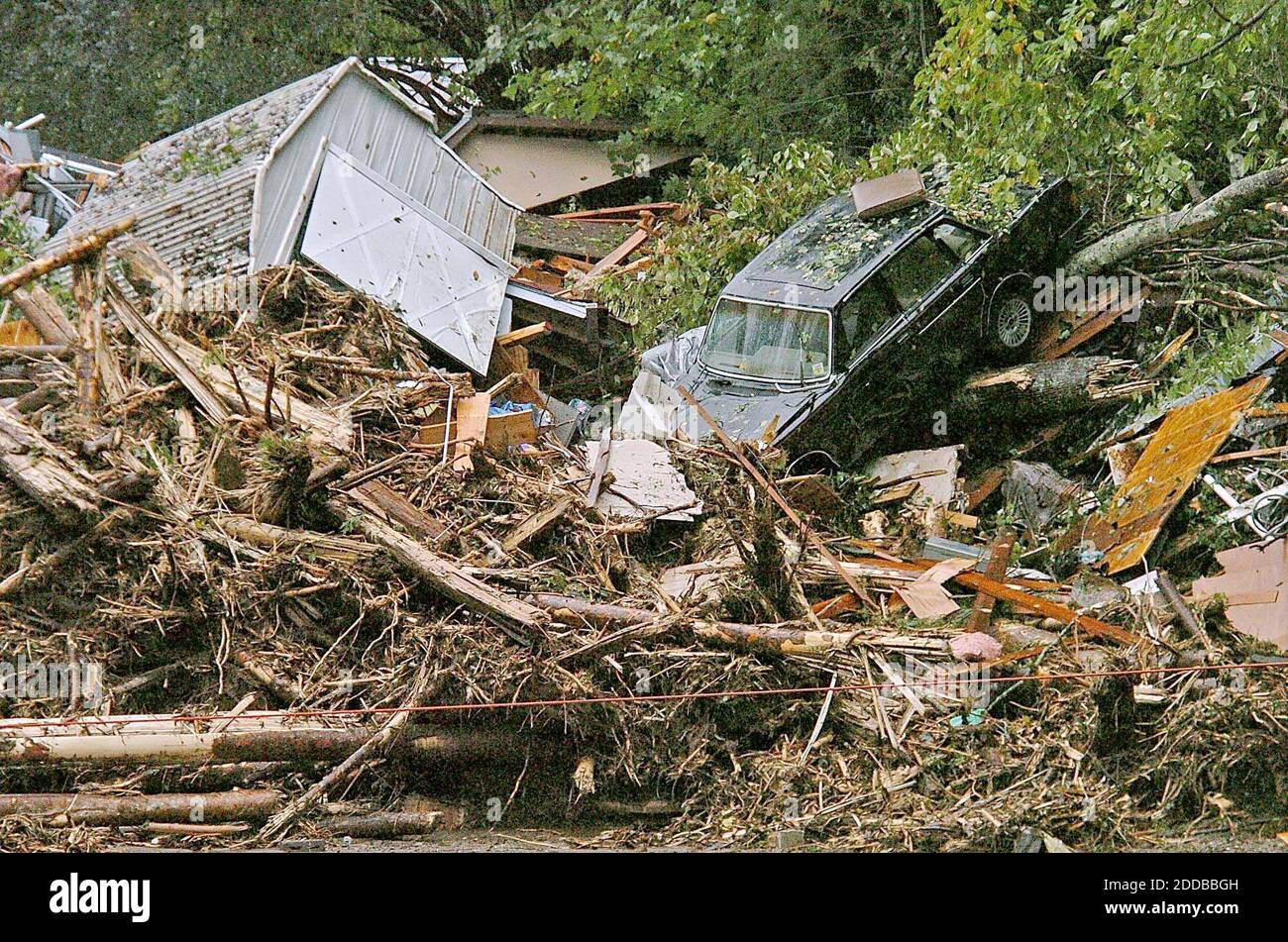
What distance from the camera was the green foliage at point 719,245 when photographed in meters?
11.2

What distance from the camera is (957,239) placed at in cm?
984

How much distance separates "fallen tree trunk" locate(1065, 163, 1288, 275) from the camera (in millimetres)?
9023

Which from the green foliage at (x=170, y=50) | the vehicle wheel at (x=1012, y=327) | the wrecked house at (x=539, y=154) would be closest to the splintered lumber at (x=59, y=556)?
the vehicle wheel at (x=1012, y=327)

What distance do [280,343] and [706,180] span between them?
4.89 meters

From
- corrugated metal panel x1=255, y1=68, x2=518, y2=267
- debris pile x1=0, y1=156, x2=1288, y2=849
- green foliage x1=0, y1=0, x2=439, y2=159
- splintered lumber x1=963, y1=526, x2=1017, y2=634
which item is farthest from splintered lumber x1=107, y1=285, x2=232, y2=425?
green foliage x1=0, y1=0, x2=439, y2=159

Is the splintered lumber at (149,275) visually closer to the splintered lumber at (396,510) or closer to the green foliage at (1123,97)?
the splintered lumber at (396,510)

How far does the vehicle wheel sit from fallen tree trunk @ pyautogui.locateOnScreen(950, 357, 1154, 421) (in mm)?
494

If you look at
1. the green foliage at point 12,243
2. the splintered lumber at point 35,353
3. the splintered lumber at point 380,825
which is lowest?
the splintered lumber at point 380,825

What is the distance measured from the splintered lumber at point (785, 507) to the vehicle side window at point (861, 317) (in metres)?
2.06

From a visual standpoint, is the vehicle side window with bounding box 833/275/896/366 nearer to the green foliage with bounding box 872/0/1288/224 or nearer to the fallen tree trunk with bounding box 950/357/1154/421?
the fallen tree trunk with bounding box 950/357/1154/421

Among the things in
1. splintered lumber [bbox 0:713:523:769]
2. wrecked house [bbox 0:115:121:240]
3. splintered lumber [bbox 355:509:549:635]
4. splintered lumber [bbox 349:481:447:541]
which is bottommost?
splintered lumber [bbox 0:713:523:769]

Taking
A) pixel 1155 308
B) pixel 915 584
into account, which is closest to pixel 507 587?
pixel 915 584

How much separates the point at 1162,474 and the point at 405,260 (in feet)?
22.4

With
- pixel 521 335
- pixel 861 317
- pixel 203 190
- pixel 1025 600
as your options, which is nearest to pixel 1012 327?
pixel 861 317
